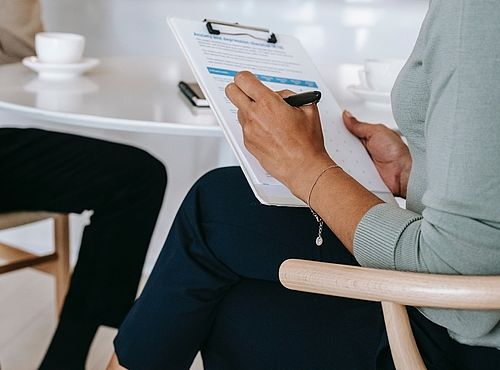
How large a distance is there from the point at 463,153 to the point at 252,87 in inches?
11.6

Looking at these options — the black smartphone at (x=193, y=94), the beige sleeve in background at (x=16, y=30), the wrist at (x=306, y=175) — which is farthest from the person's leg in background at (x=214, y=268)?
the beige sleeve in background at (x=16, y=30)

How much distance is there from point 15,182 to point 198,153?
85cm

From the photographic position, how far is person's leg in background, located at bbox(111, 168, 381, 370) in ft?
2.86

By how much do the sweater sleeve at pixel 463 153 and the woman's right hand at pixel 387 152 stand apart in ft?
1.10

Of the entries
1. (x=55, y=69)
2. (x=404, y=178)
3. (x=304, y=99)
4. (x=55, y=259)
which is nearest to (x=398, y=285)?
(x=304, y=99)

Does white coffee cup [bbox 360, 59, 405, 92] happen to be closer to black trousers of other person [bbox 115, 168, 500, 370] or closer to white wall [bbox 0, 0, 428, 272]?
black trousers of other person [bbox 115, 168, 500, 370]

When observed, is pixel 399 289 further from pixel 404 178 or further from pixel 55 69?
pixel 55 69

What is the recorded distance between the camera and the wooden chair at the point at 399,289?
0.62 metres

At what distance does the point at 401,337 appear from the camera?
27.2 inches

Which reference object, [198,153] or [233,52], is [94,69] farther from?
[198,153]

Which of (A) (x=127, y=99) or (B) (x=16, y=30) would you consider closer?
(A) (x=127, y=99)

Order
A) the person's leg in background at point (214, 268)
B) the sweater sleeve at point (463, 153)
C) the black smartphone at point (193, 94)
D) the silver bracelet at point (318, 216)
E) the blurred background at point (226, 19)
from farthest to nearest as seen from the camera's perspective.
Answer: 1. the blurred background at point (226, 19)
2. the black smartphone at point (193, 94)
3. the person's leg in background at point (214, 268)
4. the silver bracelet at point (318, 216)
5. the sweater sleeve at point (463, 153)

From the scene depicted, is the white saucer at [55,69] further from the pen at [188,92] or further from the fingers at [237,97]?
the fingers at [237,97]

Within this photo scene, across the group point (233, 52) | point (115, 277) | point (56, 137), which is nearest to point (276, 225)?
point (233, 52)
